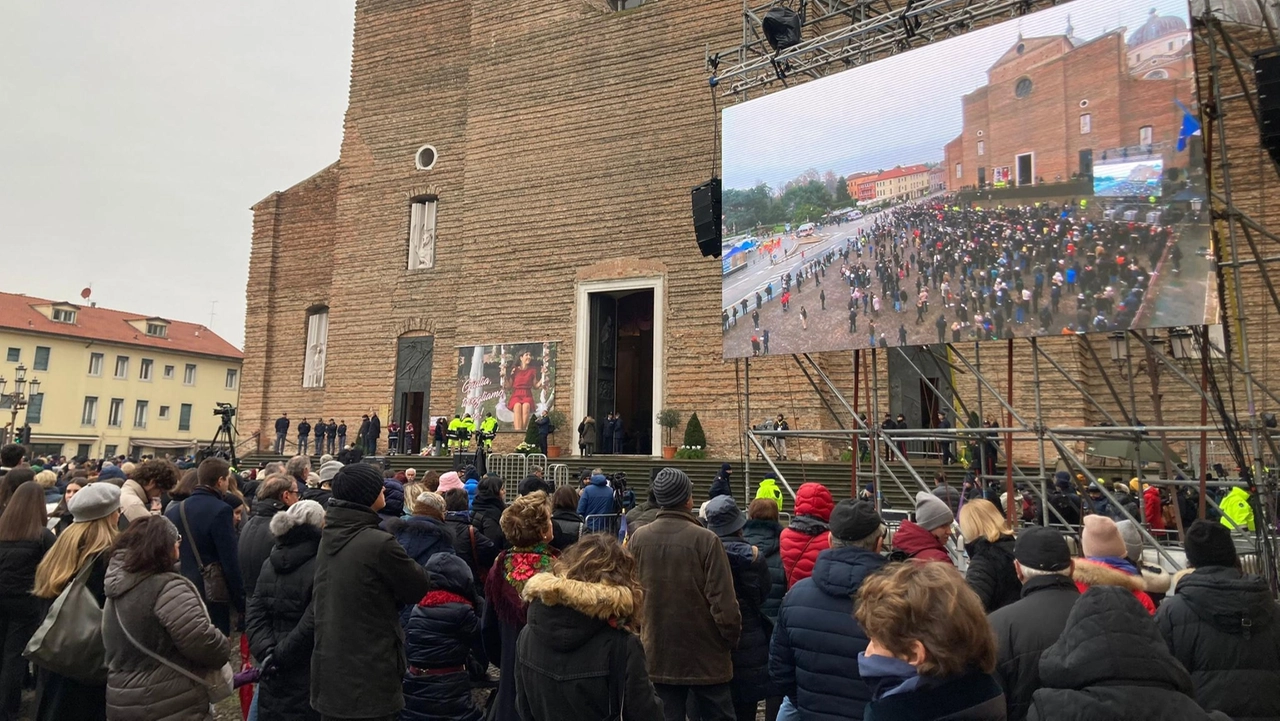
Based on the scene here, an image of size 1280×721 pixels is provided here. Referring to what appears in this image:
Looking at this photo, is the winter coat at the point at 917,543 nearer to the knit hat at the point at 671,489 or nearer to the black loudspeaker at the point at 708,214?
the knit hat at the point at 671,489

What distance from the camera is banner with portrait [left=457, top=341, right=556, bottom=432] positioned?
18797 mm

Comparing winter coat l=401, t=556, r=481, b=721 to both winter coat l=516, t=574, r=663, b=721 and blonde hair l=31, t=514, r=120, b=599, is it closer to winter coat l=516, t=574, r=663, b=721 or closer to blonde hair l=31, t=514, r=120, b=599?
winter coat l=516, t=574, r=663, b=721

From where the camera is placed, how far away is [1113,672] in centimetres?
179

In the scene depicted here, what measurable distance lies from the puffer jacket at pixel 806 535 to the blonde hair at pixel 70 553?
322 cm

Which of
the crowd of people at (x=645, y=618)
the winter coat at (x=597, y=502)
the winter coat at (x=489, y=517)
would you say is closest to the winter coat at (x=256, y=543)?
the crowd of people at (x=645, y=618)

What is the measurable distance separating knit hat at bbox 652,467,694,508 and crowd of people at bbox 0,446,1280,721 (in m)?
0.01

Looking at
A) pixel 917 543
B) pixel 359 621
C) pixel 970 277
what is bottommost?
pixel 359 621

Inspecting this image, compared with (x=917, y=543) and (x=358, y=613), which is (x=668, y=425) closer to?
(x=917, y=543)

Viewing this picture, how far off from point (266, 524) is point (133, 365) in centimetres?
4043

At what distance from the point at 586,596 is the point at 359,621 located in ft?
3.91

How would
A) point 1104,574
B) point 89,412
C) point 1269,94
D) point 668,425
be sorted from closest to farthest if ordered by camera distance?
point 1104,574
point 1269,94
point 668,425
point 89,412

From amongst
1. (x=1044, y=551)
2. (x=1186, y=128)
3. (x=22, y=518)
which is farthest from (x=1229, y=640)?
(x=22, y=518)

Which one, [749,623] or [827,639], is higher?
[827,639]

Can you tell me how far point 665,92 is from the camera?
18.5 meters
